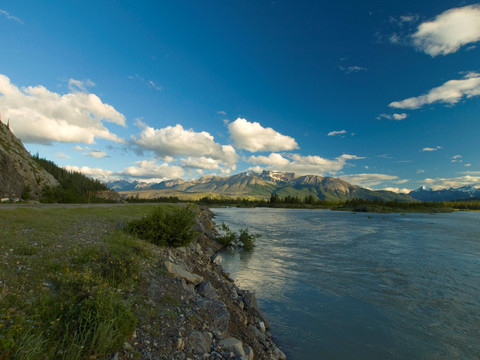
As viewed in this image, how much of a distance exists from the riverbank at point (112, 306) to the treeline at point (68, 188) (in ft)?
151

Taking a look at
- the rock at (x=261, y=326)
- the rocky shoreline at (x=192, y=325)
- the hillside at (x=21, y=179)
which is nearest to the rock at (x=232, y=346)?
the rocky shoreline at (x=192, y=325)

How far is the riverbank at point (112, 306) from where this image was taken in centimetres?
528

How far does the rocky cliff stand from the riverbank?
4018 cm

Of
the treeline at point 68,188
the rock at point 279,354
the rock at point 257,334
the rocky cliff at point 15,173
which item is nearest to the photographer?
the rock at point 279,354

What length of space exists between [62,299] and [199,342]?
12.2 feet

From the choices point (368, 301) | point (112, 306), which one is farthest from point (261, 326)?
point (368, 301)

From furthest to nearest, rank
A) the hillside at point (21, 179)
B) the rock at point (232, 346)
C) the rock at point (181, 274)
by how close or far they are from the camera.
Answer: the hillside at point (21, 179)
the rock at point (181, 274)
the rock at point (232, 346)

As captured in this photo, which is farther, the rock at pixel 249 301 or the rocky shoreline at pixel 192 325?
the rock at pixel 249 301

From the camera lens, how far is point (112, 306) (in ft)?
20.1

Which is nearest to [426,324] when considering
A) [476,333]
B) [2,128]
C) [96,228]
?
[476,333]

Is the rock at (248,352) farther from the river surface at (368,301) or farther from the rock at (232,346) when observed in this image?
the river surface at (368,301)

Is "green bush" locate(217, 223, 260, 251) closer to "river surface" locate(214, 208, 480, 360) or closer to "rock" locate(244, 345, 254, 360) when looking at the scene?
"river surface" locate(214, 208, 480, 360)

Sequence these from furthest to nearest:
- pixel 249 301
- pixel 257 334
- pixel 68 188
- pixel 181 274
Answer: pixel 68 188, pixel 249 301, pixel 181 274, pixel 257 334

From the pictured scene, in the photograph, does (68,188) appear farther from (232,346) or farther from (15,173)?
(232,346)
